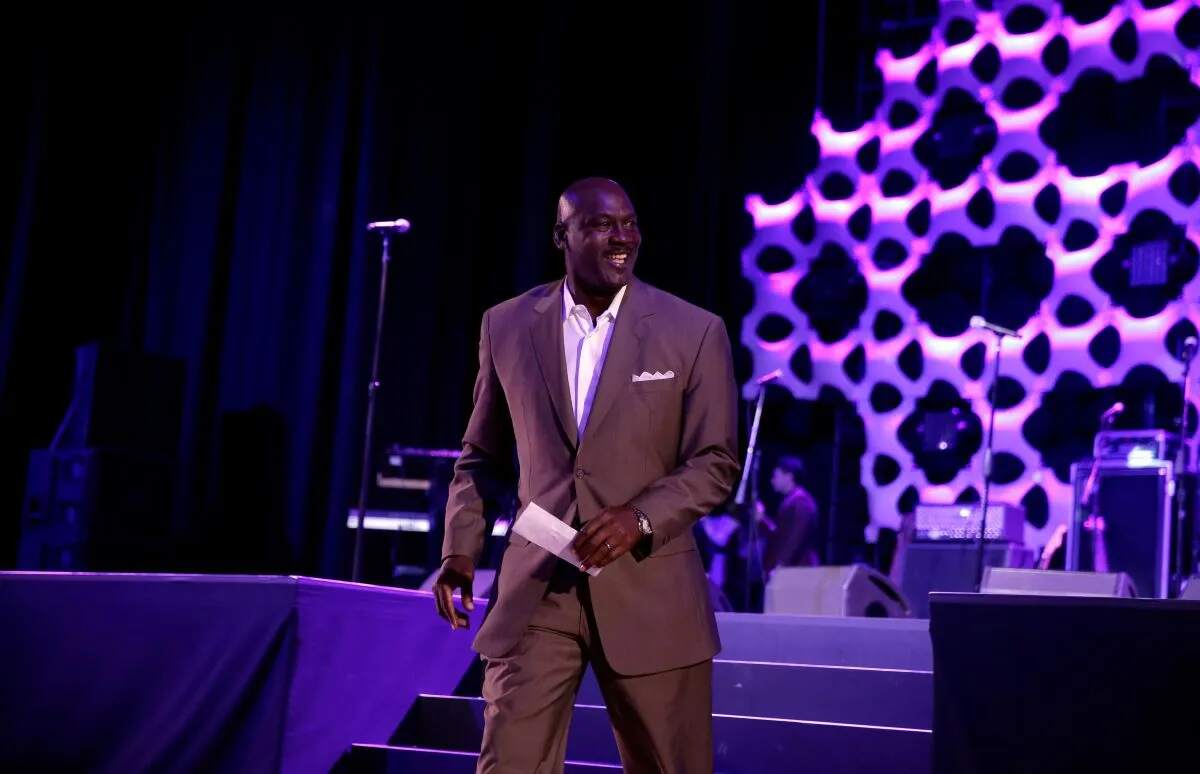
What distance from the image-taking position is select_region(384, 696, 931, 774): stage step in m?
3.81

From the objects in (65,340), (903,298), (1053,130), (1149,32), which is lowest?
(65,340)

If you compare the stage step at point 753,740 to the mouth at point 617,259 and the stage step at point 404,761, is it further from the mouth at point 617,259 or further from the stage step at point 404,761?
the mouth at point 617,259

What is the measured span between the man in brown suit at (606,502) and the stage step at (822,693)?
2274mm

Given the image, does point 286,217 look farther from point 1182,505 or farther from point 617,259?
point 617,259

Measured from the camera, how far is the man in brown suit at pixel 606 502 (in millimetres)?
2221

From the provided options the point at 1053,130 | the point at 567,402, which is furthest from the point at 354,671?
the point at 1053,130

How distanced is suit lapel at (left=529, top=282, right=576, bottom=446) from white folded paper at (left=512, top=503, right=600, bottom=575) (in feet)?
0.60

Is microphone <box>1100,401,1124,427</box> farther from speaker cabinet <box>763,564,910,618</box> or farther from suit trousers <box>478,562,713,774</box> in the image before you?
suit trousers <box>478,562,713,774</box>

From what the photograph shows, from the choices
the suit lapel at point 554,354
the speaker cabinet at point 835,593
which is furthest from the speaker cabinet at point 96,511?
the suit lapel at point 554,354

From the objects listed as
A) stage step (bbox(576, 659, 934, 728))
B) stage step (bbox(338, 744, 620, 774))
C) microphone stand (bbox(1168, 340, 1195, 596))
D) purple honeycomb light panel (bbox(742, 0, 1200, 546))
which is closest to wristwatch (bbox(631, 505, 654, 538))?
stage step (bbox(338, 744, 620, 774))

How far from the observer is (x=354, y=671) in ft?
12.9

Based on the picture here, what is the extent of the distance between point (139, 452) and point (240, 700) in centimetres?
428

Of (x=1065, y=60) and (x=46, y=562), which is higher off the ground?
(x=1065, y=60)

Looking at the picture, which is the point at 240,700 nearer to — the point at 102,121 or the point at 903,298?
the point at 102,121
